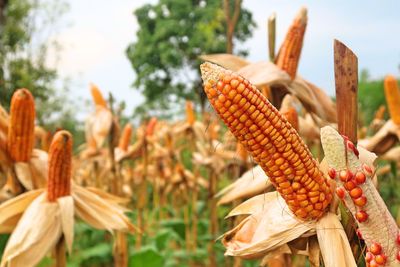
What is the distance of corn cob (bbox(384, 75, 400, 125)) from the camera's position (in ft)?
8.38

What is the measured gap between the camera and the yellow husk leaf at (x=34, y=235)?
196cm

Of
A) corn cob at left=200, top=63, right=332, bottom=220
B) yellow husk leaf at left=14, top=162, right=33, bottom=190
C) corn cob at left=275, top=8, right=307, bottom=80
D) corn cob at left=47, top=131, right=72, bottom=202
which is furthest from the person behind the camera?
yellow husk leaf at left=14, top=162, right=33, bottom=190

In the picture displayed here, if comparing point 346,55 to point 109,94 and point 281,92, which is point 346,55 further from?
point 109,94

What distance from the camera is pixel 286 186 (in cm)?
112

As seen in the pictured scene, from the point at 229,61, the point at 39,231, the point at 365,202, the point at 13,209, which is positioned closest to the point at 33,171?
the point at 13,209

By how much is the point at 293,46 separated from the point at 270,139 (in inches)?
46.2

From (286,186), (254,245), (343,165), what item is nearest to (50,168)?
(254,245)

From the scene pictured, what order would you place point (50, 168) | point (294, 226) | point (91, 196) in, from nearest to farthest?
point (294, 226), point (50, 168), point (91, 196)

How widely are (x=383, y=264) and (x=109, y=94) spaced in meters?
2.48

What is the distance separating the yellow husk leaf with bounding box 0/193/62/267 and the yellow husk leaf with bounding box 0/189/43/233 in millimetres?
53

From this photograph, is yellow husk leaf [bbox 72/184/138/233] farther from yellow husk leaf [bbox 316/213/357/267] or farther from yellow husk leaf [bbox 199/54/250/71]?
yellow husk leaf [bbox 316/213/357/267]

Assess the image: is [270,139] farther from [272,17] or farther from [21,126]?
[21,126]

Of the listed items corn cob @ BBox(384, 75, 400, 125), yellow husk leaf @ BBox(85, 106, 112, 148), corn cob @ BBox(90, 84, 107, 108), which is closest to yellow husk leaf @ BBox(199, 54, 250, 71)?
corn cob @ BBox(384, 75, 400, 125)

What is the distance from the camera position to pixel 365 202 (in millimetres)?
1031
